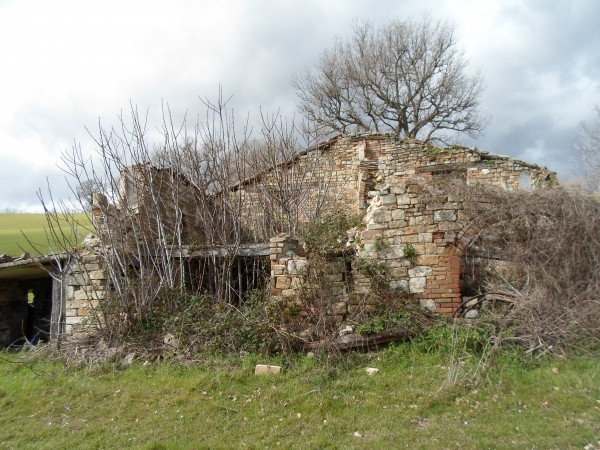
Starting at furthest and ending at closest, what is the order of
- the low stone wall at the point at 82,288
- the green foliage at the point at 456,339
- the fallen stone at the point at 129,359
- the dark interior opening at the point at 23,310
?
the dark interior opening at the point at 23,310 < the low stone wall at the point at 82,288 < the fallen stone at the point at 129,359 < the green foliage at the point at 456,339

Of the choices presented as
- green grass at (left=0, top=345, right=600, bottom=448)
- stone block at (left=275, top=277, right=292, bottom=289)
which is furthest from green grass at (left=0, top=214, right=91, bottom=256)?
stone block at (left=275, top=277, right=292, bottom=289)

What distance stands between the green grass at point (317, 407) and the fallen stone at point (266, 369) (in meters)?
0.11

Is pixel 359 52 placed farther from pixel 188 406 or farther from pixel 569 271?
pixel 188 406

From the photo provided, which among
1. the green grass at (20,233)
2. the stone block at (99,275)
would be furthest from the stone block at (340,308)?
the green grass at (20,233)

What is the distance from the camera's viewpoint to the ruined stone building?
23.6 feet

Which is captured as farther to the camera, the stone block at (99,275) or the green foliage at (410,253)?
the stone block at (99,275)

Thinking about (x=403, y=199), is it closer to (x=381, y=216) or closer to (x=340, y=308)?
(x=381, y=216)

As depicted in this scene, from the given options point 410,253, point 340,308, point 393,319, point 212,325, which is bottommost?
point 212,325

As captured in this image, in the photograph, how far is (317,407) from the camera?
16.3ft

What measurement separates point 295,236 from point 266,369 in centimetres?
315

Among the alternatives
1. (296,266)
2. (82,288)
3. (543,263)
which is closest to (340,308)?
(296,266)

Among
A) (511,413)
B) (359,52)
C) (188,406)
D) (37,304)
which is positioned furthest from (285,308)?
(359,52)

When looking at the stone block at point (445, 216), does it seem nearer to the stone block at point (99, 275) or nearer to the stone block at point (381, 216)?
the stone block at point (381, 216)

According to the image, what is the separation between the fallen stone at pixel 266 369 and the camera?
19.6 feet
